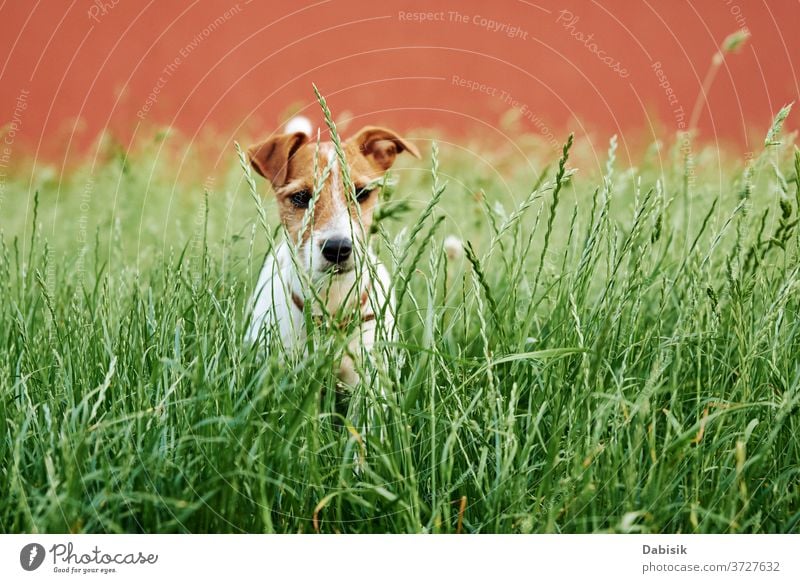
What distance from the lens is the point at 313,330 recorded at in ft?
6.64

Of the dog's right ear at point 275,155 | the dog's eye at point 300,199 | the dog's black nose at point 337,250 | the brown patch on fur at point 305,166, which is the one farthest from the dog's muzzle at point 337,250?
the dog's right ear at point 275,155

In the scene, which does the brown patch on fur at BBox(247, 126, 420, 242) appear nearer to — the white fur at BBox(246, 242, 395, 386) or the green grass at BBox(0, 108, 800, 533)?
the white fur at BBox(246, 242, 395, 386)

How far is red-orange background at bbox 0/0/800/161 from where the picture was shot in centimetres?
314

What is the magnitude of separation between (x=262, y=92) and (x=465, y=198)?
114 centimetres

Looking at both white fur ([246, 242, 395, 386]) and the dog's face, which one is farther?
the dog's face

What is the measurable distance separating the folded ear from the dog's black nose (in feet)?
1.46

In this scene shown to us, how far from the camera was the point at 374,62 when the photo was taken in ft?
12.1

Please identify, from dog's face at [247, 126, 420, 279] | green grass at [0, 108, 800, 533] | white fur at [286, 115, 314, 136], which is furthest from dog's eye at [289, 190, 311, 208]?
green grass at [0, 108, 800, 533]

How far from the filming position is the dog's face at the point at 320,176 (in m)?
2.82

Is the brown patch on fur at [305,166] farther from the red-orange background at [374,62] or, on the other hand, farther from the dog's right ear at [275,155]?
the red-orange background at [374,62]

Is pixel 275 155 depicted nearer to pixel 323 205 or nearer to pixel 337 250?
pixel 323 205

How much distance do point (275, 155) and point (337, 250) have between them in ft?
1.69
